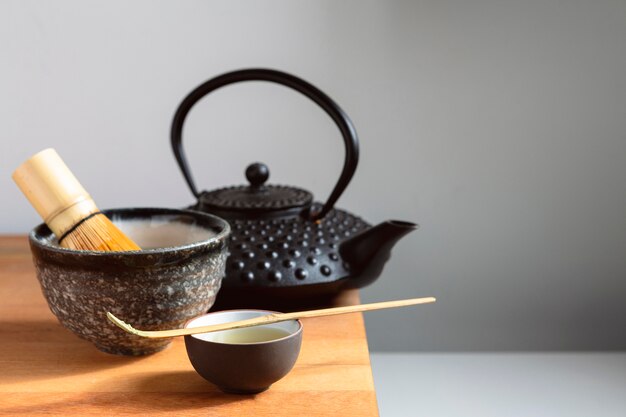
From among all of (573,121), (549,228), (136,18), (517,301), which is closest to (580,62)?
(573,121)

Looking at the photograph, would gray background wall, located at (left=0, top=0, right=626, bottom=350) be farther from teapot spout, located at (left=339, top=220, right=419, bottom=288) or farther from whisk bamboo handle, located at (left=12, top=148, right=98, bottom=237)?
whisk bamboo handle, located at (left=12, top=148, right=98, bottom=237)

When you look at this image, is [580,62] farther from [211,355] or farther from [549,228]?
[211,355]

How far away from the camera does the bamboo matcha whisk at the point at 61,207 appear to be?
70 cm

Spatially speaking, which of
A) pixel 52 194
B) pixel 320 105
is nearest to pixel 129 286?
pixel 52 194

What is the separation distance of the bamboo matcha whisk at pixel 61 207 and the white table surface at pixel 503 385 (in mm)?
423

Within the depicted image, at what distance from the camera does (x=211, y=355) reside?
59 centimetres

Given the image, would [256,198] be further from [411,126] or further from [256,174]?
[411,126]

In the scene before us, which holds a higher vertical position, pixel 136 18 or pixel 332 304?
pixel 136 18

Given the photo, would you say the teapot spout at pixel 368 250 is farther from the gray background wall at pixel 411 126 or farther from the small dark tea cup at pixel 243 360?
the gray background wall at pixel 411 126

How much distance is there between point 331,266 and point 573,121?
51 centimetres

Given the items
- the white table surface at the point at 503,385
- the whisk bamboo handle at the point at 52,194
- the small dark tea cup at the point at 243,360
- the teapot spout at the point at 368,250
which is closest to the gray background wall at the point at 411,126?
the white table surface at the point at 503,385

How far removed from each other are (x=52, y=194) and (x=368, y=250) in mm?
347

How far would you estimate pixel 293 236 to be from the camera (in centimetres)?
84

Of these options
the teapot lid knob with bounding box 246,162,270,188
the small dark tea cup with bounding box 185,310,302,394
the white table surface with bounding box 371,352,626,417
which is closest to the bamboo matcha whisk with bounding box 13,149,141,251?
the small dark tea cup with bounding box 185,310,302,394
